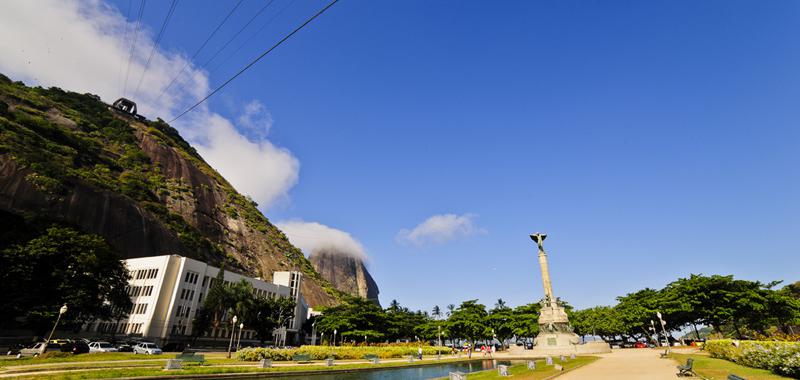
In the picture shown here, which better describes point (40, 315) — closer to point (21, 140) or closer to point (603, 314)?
point (21, 140)

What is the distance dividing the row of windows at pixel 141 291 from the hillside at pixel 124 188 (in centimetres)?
1158

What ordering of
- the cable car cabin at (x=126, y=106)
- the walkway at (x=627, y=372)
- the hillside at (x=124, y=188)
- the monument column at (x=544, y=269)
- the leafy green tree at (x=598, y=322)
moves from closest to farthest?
the walkway at (x=627, y=372), the monument column at (x=544, y=269), the hillside at (x=124, y=188), the leafy green tree at (x=598, y=322), the cable car cabin at (x=126, y=106)

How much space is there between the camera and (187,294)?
5975cm

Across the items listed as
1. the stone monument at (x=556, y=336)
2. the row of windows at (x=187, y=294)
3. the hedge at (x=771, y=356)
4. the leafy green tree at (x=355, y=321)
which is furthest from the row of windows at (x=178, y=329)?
the hedge at (x=771, y=356)

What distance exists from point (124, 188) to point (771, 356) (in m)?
112

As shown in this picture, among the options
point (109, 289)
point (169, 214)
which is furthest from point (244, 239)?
point (109, 289)

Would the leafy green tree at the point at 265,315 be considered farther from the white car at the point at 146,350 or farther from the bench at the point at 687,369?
the bench at the point at 687,369

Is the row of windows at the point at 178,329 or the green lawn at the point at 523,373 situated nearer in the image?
the green lawn at the point at 523,373

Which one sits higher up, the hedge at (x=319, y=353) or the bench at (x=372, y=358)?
the hedge at (x=319, y=353)

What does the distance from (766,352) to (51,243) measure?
59.4m

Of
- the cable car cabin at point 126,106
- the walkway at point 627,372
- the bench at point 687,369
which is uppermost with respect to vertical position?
the cable car cabin at point 126,106

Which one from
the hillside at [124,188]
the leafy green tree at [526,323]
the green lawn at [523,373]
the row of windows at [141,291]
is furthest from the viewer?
the leafy green tree at [526,323]

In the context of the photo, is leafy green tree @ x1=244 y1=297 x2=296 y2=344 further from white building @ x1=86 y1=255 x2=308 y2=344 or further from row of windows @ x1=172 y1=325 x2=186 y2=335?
row of windows @ x1=172 y1=325 x2=186 y2=335

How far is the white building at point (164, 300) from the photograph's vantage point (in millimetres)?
55250
